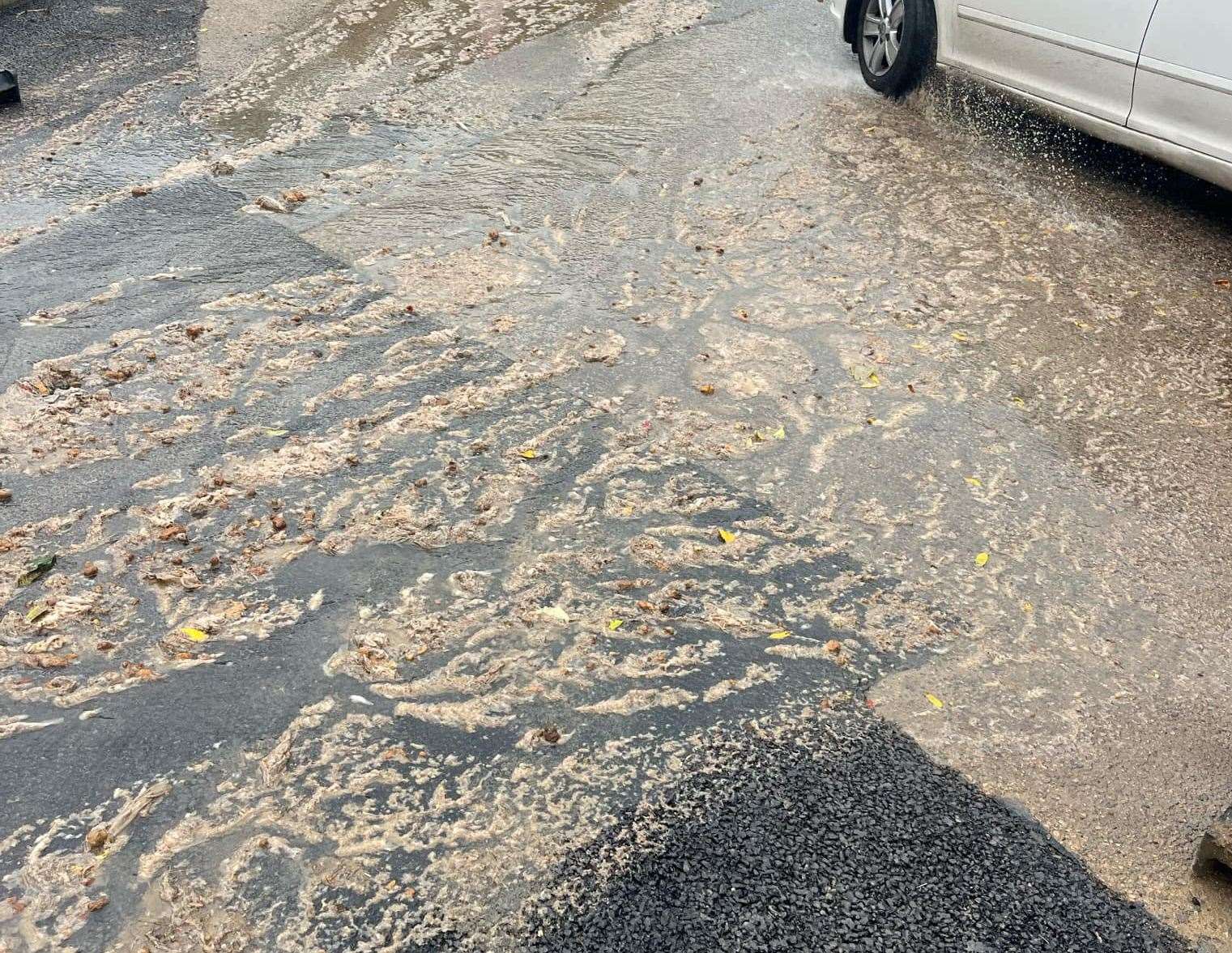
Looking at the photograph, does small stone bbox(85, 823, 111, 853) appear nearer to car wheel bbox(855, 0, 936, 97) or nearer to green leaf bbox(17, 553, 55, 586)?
green leaf bbox(17, 553, 55, 586)

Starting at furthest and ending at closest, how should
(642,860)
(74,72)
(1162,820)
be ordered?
(74,72), (1162,820), (642,860)

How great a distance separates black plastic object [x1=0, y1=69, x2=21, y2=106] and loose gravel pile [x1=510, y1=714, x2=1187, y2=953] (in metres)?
6.57

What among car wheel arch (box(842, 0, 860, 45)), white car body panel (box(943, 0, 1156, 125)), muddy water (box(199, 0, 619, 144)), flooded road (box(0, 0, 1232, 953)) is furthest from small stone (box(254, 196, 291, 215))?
car wheel arch (box(842, 0, 860, 45))

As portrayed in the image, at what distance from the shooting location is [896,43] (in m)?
7.20

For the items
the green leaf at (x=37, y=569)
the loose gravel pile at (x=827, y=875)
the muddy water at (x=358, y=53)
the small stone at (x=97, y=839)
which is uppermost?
the muddy water at (x=358, y=53)

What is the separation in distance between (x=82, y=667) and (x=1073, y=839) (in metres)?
2.69

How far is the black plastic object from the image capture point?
23.0 ft

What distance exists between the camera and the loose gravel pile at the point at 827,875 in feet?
8.10

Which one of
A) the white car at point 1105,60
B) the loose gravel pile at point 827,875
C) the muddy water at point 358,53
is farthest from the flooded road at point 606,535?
the white car at point 1105,60

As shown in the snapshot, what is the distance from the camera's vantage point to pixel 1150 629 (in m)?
3.37

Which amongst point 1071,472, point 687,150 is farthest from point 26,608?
point 687,150

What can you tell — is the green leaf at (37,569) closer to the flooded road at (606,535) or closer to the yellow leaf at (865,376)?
the flooded road at (606,535)

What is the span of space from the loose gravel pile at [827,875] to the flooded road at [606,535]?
12 millimetres

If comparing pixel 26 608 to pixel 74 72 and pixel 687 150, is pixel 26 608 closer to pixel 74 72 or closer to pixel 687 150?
pixel 687 150
